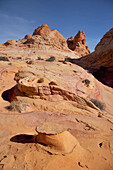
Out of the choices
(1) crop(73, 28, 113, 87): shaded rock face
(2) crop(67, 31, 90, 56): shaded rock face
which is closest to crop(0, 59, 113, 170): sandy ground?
(1) crop(73, 28, 113, 87): shaded rock face

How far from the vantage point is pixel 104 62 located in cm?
2364

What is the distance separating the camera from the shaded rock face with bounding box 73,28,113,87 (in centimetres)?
2185

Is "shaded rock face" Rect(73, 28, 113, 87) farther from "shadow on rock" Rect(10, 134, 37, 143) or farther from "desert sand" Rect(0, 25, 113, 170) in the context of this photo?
"shadow on rock" Rect(10, 134, 37, 143)

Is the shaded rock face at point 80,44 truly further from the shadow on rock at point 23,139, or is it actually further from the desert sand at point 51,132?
the shadow on rock at point 23,139

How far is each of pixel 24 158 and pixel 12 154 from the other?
422 millimetres

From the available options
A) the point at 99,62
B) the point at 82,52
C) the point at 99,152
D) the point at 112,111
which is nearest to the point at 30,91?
the point at 99,152

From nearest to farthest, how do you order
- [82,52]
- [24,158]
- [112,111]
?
[24,158], [112,111], [82,52]

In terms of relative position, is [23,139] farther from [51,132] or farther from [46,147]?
[51,132]

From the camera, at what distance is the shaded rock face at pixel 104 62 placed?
21.8 metres

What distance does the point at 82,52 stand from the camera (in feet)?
149

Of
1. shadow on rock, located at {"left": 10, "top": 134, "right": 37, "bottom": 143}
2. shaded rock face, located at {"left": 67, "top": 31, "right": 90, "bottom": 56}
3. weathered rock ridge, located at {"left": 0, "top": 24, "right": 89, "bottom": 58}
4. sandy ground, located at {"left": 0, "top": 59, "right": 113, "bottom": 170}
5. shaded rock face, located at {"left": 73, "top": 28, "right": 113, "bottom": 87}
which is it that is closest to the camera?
sandy ground, located at {"left": 0, "top": 59, "right": 113, "bottom": 170}

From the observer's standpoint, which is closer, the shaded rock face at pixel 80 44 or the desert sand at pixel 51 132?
the desert sand at pixel 51 132

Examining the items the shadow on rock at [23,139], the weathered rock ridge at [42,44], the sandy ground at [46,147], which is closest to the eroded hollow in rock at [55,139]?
the sandy ground at [46,147]

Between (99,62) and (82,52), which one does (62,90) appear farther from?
(82,52)
